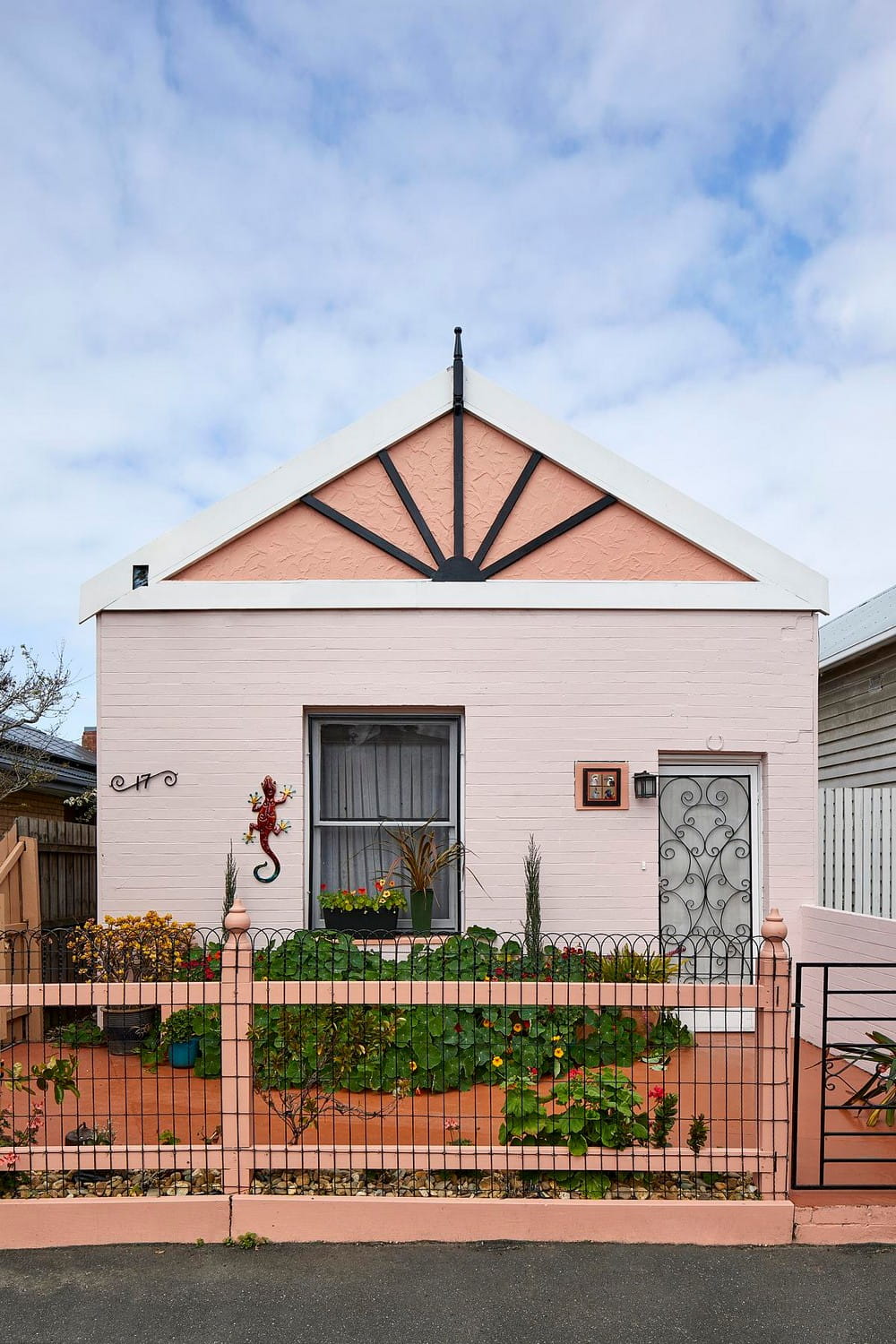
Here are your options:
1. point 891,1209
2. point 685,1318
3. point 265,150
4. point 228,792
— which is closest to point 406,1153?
point 685,1318

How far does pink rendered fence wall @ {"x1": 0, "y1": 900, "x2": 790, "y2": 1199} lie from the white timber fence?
8.68 ft

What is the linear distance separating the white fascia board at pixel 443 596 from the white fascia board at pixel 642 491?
15cm

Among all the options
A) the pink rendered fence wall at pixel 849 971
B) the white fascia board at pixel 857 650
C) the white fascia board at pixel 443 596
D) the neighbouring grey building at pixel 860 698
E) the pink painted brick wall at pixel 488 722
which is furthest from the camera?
the neighbouring grey building at pixel 860 698

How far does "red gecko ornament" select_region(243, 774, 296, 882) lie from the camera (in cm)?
755

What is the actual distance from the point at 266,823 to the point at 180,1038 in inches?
63.8

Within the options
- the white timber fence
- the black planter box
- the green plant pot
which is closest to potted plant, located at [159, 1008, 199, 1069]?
the black planter box

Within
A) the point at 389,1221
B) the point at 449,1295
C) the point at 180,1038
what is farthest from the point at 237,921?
the point at 180,1038

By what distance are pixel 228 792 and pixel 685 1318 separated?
4.91m

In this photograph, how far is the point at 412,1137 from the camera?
444 centimetres

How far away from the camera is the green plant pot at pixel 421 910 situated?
750 centimetres

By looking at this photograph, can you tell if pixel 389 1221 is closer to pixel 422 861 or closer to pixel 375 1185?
pixel 375 1185

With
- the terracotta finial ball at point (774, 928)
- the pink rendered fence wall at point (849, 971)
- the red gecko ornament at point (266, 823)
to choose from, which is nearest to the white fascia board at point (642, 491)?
the pink rendered fence wall at point (849, 971)

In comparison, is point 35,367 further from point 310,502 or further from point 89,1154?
point 89,1154

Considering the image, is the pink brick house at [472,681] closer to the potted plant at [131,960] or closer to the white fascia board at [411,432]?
the white fascia board at [411,432]
